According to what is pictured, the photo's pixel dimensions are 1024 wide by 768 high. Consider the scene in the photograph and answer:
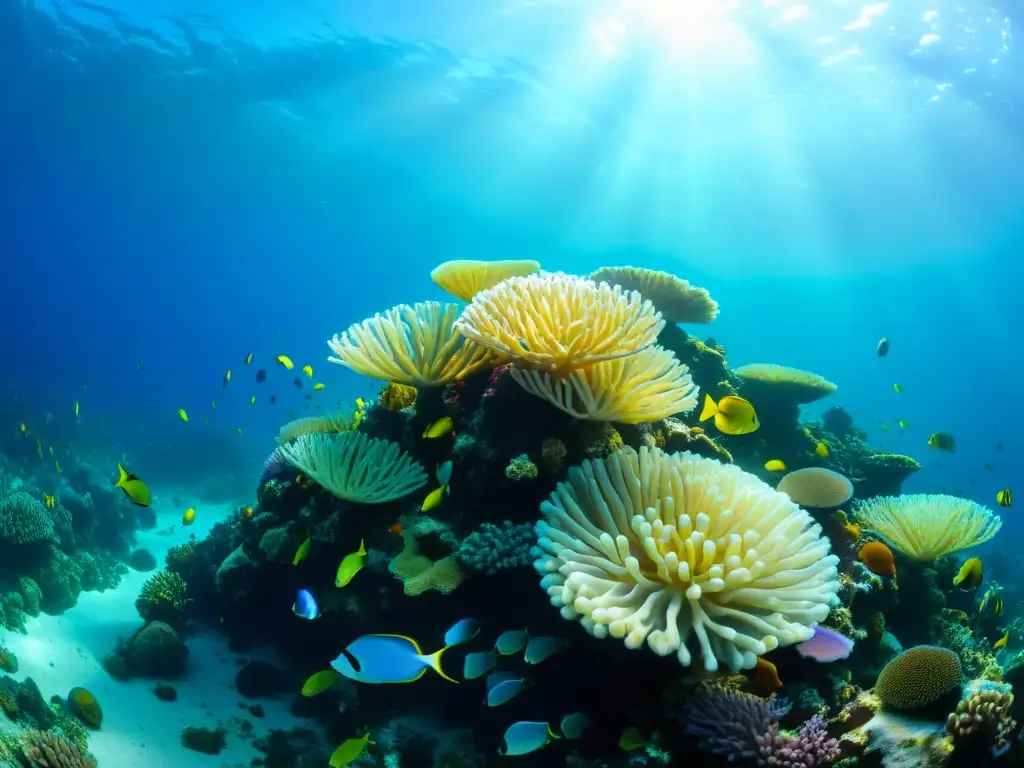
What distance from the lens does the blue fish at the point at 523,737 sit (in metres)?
3.38

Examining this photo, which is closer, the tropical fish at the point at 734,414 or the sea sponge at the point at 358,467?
the sea sponge at the point at 358,467

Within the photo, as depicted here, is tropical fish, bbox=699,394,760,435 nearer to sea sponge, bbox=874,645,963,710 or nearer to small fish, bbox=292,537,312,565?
sea sponge, bbox=874,645,963,710

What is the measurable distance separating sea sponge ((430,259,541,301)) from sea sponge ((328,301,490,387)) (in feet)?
2.31

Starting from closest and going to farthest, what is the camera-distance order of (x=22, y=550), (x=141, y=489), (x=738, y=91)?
(x=141, y=489) → (x=22, y=550) → (x=738, y=91)

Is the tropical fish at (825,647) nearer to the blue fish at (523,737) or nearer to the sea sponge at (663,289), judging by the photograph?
the blue fish at (523,737)

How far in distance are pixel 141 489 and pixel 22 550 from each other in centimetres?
517

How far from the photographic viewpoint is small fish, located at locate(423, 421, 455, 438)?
16.6 feet

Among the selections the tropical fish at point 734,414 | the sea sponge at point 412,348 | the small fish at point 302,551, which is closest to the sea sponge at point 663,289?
the tropical fish at point 734,414

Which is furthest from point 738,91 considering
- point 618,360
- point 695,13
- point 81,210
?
point 81,210

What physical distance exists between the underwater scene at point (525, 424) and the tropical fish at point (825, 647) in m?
0.03

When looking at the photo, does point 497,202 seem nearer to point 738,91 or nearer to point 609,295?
point 738,91

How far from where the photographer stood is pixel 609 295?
4.14m

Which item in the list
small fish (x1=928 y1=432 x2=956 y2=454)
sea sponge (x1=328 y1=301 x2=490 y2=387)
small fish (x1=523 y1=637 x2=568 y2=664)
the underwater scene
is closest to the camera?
the underwater scene

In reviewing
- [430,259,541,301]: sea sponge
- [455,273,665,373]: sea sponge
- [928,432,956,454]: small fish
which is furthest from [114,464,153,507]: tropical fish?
[928,432,956,454]: small fish
